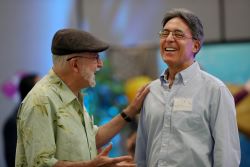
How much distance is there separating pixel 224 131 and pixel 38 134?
2.61ft

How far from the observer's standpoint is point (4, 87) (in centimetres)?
574

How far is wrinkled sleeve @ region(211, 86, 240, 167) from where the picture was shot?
2.30 m

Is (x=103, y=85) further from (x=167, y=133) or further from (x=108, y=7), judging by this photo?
(x=167, y=133)

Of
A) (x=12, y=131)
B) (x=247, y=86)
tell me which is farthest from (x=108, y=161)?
(x=247, y=86)

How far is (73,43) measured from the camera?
2.39 m

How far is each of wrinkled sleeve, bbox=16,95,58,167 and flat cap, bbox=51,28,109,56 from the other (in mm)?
268

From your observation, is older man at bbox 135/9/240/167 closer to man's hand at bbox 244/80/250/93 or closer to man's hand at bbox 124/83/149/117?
man's hand at bbox 124/83/149/117

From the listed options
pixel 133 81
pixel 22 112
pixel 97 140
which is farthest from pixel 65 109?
pixel 133 81

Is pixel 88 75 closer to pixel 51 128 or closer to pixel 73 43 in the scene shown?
pixel 73 43

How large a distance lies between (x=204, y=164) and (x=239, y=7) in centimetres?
316

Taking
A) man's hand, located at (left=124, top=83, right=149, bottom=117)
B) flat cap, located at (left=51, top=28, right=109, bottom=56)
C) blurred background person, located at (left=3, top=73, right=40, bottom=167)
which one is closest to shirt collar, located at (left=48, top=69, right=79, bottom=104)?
flat cap, located at (left=51, top=28, right=109, bottom=56)

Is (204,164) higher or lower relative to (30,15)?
lower

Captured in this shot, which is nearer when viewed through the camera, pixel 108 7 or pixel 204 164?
pixel 204 164

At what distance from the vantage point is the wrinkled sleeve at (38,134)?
2.24 metres
